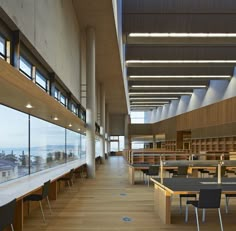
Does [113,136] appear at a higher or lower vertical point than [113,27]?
lower

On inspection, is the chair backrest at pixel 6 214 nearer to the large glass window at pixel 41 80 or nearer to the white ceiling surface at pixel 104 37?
the large glass window at pixel 41 80

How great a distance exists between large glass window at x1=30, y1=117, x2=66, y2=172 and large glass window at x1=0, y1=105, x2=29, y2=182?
513 mm

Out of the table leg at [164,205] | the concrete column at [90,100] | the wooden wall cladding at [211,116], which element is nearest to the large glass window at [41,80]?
the table leg at [164,205]

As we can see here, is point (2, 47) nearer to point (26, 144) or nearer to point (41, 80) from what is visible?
point (41, 80)

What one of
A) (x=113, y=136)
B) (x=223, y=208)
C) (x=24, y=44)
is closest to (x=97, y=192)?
(x=223, y=208)

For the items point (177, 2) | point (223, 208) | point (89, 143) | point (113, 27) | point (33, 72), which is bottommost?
point (223, 208)

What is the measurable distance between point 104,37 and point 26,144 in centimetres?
569

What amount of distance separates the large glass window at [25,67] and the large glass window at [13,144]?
2.26 ft

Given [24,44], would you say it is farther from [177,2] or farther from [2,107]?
[177,2]

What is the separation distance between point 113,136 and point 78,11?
28125 millimetres

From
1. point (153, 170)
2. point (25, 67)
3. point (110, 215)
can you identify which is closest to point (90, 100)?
point (153, 170)

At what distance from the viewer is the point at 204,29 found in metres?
12.9

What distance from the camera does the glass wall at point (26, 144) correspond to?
5895 mm

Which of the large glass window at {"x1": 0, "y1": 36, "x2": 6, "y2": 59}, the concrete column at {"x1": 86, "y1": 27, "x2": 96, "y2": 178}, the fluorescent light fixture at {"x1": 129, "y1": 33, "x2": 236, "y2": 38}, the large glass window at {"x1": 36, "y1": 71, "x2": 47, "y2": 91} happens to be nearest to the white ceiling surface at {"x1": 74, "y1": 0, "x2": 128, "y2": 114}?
the concrete column at {"x1": 86, "y1": 27, "x2": 96, "y2": 178}
